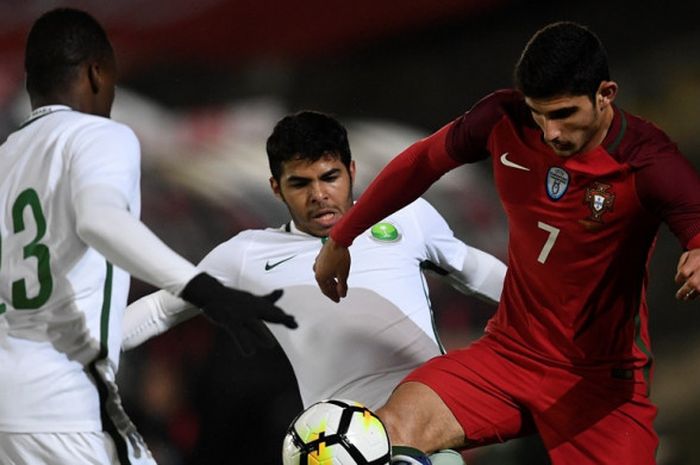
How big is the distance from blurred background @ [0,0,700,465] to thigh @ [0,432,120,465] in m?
1.49

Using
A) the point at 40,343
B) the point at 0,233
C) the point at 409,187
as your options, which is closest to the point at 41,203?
the point at 0,233

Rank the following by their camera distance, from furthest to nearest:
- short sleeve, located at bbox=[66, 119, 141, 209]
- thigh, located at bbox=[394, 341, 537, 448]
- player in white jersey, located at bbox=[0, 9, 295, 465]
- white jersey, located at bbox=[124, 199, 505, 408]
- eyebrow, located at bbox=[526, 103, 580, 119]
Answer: white jersey, located at bbox=[124, 199, 505, 408], thigh, located at bbox=[394, 341, 537, 448], eyebrow, located at bbox=[526, 103, 580, 119], player in white jersey, located at bbox=[0, 9, 295, 465], short sleeve, located at bbox=[66, 119, 141, 209]

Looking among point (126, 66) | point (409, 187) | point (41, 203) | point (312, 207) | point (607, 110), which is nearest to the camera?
point (41, 203)

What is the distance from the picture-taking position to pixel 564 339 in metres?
2.91

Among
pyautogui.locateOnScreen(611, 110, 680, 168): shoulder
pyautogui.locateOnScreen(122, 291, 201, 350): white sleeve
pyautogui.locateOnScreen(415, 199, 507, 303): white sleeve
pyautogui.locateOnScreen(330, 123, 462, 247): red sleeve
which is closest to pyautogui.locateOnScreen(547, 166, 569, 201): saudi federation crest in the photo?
pyautogui.locateOnScreen(611, 110, 680, 168): shoulder

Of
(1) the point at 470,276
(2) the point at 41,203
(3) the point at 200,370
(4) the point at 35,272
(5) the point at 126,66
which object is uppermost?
(5) the point at 126,66

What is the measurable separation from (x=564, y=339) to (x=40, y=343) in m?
1.33

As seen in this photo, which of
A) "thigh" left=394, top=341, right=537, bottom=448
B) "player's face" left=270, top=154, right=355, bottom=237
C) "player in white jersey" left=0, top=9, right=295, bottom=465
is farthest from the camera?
"player's face" left=270, top=154, right=355, bottom=237

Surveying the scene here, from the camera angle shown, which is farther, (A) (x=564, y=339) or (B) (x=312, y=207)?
(B) (x=312, y=207)

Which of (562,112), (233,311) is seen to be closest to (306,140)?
(562,112)

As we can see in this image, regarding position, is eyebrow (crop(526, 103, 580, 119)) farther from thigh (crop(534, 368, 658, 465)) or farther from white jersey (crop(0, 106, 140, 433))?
white jersey (crop(0, 106, 140, 433))

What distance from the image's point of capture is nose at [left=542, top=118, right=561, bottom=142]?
2.67m

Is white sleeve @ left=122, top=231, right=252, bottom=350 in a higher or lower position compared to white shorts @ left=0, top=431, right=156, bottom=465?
higher

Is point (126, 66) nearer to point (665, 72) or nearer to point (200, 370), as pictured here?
point (200, 370)
